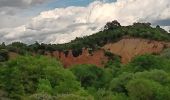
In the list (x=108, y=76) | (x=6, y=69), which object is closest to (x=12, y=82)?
(x=6, y=69)

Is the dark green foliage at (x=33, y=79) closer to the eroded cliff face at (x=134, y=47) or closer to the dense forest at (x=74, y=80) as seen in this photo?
the dense forest at (x=74, y=80)

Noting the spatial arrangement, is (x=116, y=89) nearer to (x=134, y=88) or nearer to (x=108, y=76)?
(x=134, y=88)

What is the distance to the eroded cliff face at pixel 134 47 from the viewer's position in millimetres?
169288

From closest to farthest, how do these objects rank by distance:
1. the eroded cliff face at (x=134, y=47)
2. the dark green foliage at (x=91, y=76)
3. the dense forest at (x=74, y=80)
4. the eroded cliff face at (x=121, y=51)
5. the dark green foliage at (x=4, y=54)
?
the dense forest at (x=74, y=80), the dark green foliage at (x=91, y=76), the dark green foliage at (x=4, y=54), the eroded cliff face at (x=121, y=51), the eroded cliff face at (x=134, y=47)

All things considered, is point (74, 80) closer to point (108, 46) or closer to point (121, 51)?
point (121, 51)

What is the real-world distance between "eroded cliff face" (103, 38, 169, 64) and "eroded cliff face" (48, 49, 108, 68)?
694 cm

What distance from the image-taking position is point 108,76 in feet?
425

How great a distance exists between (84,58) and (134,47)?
58.1 ft

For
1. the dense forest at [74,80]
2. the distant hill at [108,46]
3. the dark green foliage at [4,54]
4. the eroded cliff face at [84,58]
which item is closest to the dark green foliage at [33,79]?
the dense forest at [74,80]

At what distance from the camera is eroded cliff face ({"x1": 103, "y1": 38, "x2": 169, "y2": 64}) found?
169 meters

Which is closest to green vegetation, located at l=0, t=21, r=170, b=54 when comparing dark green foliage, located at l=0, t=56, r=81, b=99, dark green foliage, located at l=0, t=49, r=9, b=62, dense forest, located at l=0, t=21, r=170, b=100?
dense forest, located at l=0, t=21, r=170, b=100

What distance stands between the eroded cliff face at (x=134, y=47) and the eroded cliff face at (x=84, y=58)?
22.8 ft

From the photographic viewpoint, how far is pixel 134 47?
170875 millimetres

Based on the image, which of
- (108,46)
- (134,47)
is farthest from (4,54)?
(134,47)
